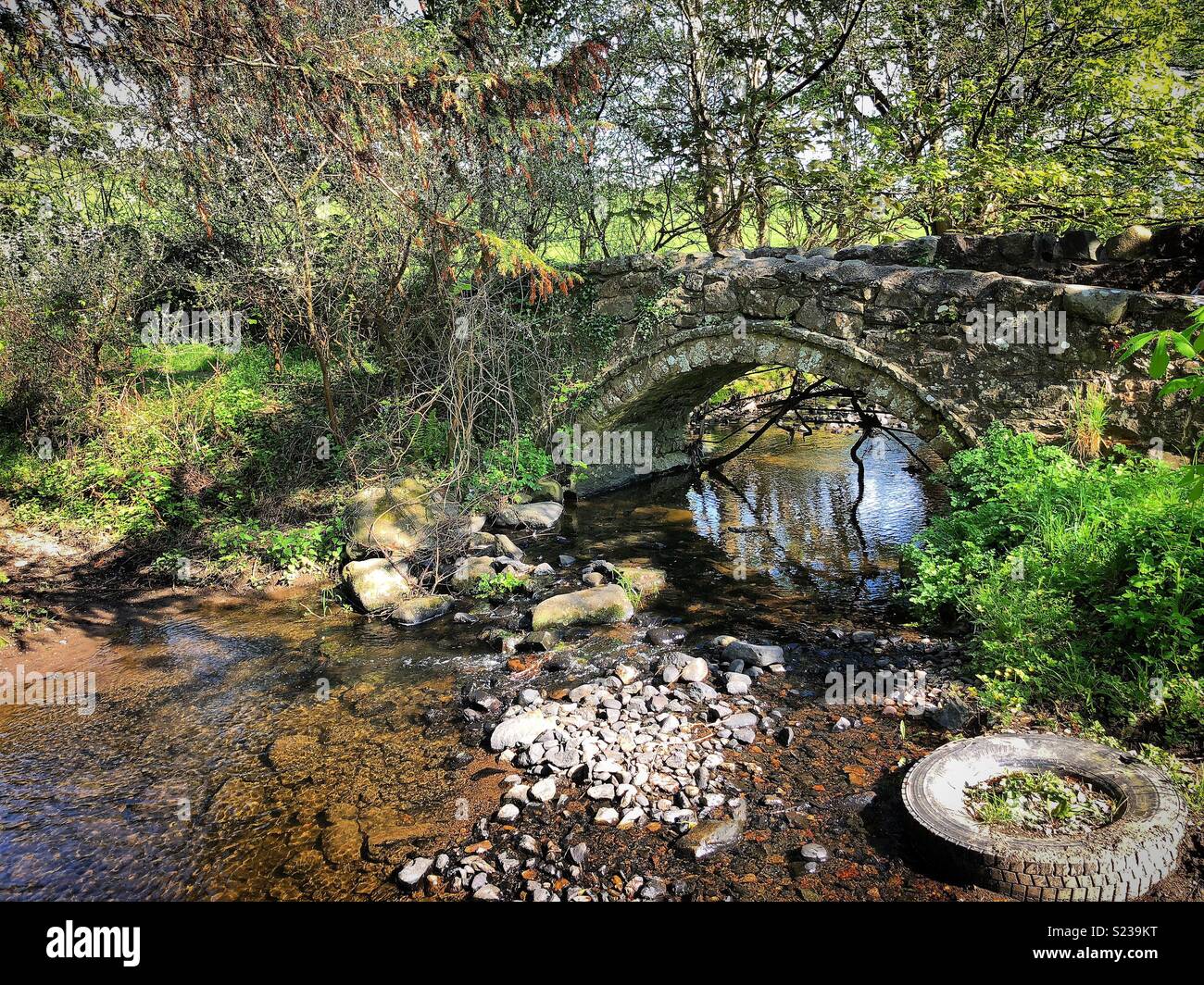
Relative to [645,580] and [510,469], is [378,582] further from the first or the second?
[510,469]

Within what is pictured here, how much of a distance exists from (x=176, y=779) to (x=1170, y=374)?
7.59 m

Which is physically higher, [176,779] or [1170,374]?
[1170,374]

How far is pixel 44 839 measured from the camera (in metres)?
4.04

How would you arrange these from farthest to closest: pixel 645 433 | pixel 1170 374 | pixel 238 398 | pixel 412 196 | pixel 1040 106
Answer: pixel 645 433 < pixel 238 398 < pixel 1040 106 < pixel 412 196 < pixel 1170 374

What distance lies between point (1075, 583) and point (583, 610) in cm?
378

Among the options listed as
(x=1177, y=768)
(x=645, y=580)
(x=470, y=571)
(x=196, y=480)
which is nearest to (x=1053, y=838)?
(x=1177, y=768)

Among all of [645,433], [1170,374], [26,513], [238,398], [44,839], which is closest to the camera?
[44,839]

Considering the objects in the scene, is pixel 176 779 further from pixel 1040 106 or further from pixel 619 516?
pixel 1040 106

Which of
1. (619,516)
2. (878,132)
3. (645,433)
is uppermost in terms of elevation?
(878,132)

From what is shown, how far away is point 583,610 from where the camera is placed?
6.62m

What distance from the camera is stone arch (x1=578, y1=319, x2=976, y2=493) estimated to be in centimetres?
Result: 702

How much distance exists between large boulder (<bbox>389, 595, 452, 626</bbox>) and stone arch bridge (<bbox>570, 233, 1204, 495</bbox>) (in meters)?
4.07

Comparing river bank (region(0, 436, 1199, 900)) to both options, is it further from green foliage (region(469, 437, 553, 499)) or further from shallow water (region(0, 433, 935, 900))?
green foliage (region(469, 437, 553, 499))

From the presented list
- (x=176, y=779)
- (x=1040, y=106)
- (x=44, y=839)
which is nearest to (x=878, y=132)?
(x=1040, y=106)
